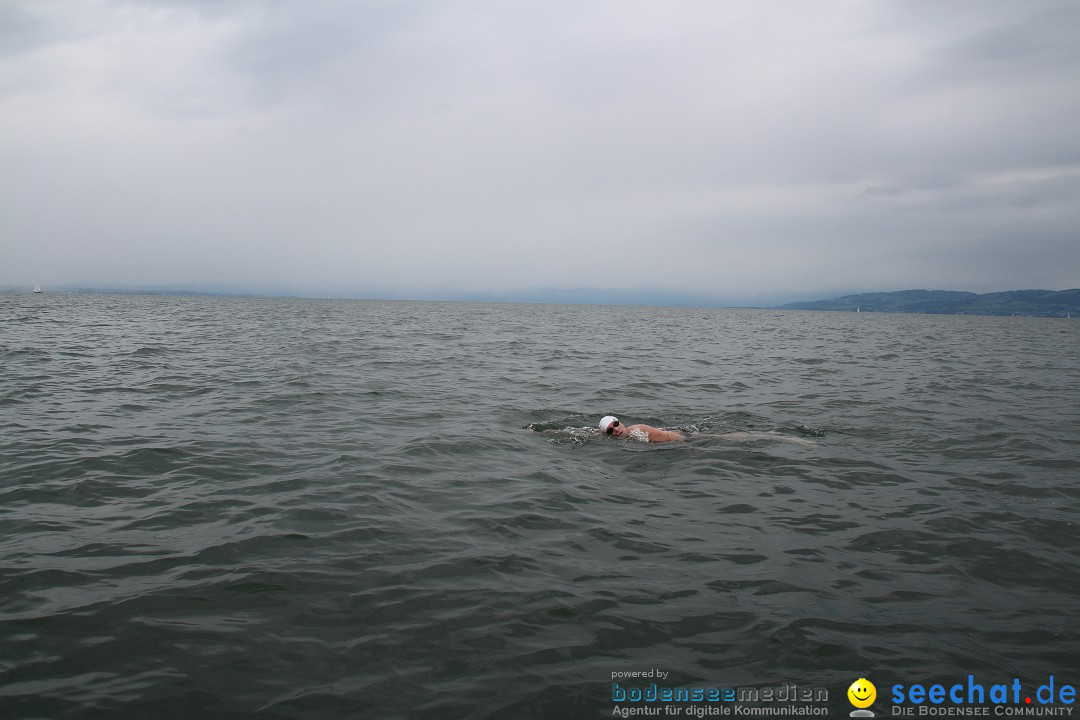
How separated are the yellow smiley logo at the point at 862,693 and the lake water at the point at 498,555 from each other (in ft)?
0.22

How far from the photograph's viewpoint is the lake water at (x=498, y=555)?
4586 millimetres

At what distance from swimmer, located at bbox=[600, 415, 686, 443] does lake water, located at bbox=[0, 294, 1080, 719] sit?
279mm

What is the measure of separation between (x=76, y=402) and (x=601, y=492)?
12.9m

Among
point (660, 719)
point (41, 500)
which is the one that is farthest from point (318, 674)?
point (41, 500)

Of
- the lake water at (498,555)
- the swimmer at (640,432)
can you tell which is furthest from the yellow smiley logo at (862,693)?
the swimmer at (640,432)

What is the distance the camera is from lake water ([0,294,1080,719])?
15.0ft

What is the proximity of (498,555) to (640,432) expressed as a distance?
19.5 ft

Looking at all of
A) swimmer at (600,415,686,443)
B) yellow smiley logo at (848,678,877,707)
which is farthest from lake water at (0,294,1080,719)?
swimmer at (600,415,686,443)

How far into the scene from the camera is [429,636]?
5051 millimetres

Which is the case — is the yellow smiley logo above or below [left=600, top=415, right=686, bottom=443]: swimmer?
below

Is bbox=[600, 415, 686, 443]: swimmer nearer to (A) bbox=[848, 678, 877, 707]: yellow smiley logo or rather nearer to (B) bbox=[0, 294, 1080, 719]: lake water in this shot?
(B) bbox=[0, 294, 1080, 719]: lake water

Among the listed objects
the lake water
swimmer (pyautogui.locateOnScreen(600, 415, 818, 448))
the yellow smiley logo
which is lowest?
the yellow smiley logo

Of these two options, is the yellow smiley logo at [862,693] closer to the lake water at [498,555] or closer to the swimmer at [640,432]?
the lake water at [498,555]

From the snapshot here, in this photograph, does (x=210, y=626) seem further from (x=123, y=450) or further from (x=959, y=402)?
(x=959, y=402)
